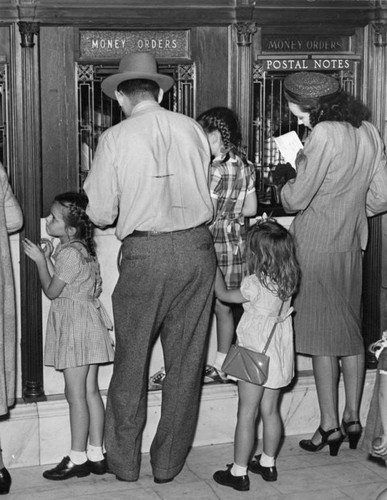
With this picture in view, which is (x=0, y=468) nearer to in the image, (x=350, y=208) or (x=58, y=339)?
(x=58, y=339)

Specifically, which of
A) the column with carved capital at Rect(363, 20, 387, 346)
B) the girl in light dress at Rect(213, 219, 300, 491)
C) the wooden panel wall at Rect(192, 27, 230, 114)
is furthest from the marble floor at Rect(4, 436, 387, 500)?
the wooden panel wall at Rect(192, 27, 230, 114)

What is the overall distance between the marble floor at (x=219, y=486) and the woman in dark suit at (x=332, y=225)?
0.66ft

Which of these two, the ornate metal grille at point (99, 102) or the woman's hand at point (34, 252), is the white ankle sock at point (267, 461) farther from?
the ornate metal grille at point (99, 102)

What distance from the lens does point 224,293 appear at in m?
5.10

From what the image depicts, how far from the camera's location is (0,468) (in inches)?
196

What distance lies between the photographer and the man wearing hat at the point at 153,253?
15.9ft

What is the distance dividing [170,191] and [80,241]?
56cm

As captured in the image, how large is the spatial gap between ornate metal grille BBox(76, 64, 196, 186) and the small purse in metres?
1.26

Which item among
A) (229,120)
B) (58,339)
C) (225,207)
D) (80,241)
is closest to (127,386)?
(58,339)

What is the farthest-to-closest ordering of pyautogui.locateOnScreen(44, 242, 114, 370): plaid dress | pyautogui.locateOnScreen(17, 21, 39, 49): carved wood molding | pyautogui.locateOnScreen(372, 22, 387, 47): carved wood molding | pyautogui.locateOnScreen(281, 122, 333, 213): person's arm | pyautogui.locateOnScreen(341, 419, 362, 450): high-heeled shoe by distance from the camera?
pyautogui.locateOnScreen(372, 22, 387, 47): carved wood molding, pyautogui.locateOnScreen(341, 419, 362, 450): high-heeled shoe, pyautogui.locateOnScreen(281, 122, 333, 213): person's arm, pyautogui.locateOnScreen(17, 21, 39, 49): carved wood molding, pyautogui.locateOnScreen(44, 242, 114, 370): plaid dress

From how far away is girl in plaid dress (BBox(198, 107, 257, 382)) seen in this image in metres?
5.36

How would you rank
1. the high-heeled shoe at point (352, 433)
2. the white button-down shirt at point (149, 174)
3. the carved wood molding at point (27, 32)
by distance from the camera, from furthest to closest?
the high-heeled shoe at point (352, 433) < the carved wood molding at point (27, 32) < the white button-down shirt at point (149, 174)

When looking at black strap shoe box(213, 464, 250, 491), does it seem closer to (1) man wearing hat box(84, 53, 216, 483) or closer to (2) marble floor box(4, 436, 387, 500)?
(2) marble floor box(4, 436, 387, 500)

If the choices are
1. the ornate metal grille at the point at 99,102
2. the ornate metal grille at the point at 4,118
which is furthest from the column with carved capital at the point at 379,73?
the ornate metal grille at the point at 4,118
